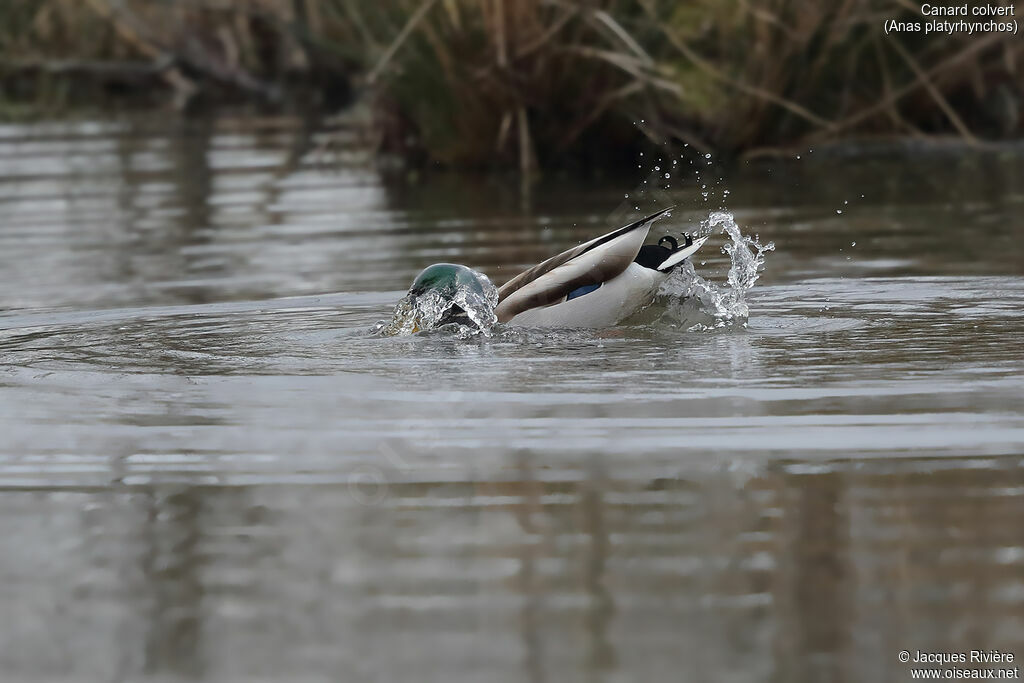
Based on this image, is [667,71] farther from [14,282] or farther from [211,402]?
[211,402]

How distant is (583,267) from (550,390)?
126cm

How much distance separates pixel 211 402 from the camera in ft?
20.5

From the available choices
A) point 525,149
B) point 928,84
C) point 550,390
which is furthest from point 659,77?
point 550,390

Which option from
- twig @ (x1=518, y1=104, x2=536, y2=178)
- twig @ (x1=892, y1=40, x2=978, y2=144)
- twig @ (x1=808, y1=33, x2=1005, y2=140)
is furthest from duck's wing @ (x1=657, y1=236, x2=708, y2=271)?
twig @ (x1=518, y1=104, x2=536, y2=178)

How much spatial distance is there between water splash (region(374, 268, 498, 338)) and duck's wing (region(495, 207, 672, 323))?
8cm

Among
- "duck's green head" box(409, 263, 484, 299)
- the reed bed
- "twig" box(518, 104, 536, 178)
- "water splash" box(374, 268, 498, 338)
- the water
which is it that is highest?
the reed bed

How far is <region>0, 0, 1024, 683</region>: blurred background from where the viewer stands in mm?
3854

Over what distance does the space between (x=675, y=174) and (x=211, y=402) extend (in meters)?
7.53

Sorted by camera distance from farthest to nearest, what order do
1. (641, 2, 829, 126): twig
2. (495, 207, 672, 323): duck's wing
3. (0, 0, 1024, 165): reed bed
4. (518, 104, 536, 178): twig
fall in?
(518, 104, 536, 178): twig < (0, 0, 1024, 165): reed bed < (641, 2, 829, 126): twig < (495, 207, 672, 323): duck's wing

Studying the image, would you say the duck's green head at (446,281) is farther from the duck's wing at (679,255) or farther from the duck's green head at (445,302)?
the duck's wing at (679,255)

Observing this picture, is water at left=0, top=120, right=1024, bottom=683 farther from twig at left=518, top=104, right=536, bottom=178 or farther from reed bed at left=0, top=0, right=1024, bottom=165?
twig at left=518, top=104, right=536, bottom=178

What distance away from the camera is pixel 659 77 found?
13930mm

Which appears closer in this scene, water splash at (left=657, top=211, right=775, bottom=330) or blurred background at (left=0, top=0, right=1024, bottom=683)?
blurred background at (left=0, top=0, right=1024, bottom=683)

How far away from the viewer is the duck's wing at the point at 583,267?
290 inches
